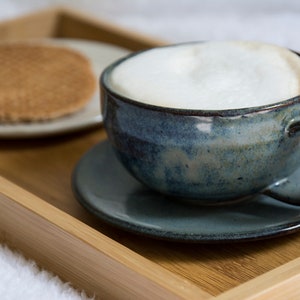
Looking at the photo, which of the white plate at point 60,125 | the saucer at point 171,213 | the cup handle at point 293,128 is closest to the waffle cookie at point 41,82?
the white plate at point 60,125

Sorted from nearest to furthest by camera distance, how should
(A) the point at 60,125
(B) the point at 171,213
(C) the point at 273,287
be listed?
1. (C) the point at 273,287
2. (B) the point at 171,213
3. (A) the point at 60,125

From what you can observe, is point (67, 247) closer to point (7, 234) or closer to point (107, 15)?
point (7, 234)

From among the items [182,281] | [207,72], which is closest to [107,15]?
[207,72]

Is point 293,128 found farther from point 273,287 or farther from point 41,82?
point 41,82

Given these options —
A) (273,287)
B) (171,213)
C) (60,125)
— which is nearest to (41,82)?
(60,125)

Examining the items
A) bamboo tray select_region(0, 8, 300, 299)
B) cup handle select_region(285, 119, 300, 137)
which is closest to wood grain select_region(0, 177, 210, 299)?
bamboo tray select_region(0, 8, 300, 299)

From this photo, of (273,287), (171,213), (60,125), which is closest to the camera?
(273,287)
